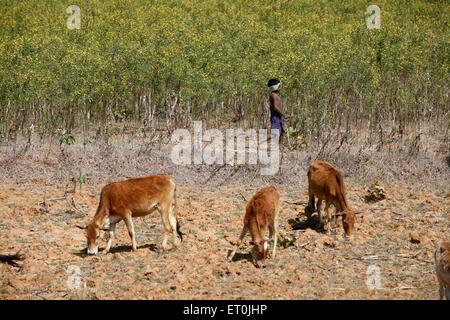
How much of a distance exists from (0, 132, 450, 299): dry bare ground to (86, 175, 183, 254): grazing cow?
295mm

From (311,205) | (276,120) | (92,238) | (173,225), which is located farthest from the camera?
(276,120)

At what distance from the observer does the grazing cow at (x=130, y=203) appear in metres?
11.2

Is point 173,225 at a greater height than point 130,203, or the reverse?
point 130,203

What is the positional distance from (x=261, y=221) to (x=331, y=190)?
165cm

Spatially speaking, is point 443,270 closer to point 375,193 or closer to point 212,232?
point 212,232

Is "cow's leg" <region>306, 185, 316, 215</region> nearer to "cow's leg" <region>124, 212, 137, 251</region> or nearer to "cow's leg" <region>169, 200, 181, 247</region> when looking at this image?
"cow's leg" <region>169, 200, 181, 247</region>

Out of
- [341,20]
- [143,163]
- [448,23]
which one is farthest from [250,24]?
[143,163]

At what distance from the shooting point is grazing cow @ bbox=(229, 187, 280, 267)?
10.6 meters

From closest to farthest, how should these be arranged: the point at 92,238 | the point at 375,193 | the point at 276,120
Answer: the point at 92,238 → the point at 375,193 → the point at 276,120

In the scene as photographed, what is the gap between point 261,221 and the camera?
1075cm

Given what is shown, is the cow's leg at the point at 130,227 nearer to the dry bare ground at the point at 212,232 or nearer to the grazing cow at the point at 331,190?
the dry bare ground at the point at 212,232

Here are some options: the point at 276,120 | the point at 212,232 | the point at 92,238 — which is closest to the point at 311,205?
the point at 212,232

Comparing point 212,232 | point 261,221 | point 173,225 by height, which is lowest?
point 212,232

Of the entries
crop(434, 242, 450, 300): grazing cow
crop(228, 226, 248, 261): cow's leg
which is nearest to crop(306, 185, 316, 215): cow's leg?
crop(228, 226, 248, 261): cow's leg
